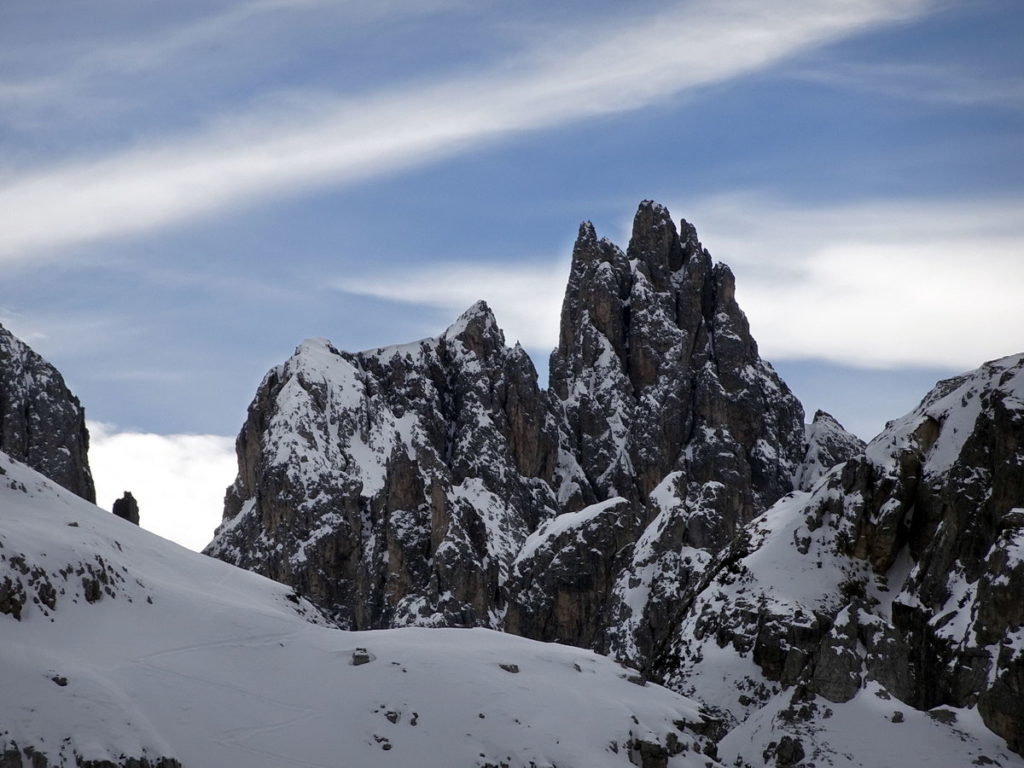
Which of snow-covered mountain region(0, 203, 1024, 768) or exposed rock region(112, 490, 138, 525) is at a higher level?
exposed rock region(112, 490, 138, 525)

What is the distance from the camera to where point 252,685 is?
81375 millimetres

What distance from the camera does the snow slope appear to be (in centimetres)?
6969

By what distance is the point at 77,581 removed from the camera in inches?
3275

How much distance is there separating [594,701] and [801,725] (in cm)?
1204

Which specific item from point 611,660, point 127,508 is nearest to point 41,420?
point 127,508

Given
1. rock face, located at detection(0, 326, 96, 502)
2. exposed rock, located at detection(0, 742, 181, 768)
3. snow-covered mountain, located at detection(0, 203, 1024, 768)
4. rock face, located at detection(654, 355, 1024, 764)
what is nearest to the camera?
exposed rock, located at detection(0, 742, 181, 768)

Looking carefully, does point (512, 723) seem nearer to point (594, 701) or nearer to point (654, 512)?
point (594, 701)

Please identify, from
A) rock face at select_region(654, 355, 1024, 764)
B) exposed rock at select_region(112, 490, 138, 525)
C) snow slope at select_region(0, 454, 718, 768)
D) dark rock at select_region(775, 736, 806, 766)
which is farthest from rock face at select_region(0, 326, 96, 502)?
dark rock at select_region(775, 736, 806, 766)

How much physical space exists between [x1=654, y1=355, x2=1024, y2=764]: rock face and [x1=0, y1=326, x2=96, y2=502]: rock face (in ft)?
305

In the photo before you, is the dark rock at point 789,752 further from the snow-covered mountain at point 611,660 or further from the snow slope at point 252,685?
the snow slope at point 252,685

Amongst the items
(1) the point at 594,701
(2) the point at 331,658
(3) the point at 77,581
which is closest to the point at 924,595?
(1) the point at 594,701

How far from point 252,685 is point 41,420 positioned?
111 m

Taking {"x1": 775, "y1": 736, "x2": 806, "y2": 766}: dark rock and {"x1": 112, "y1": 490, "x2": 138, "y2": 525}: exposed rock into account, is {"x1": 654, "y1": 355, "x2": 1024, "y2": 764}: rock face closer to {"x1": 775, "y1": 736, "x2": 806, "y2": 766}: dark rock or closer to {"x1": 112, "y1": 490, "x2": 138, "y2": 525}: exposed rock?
{"x1": 775, "y1": 736, "x2": 806, "y2": 766}: dark rock

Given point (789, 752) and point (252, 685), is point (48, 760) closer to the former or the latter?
point (252, 685)
